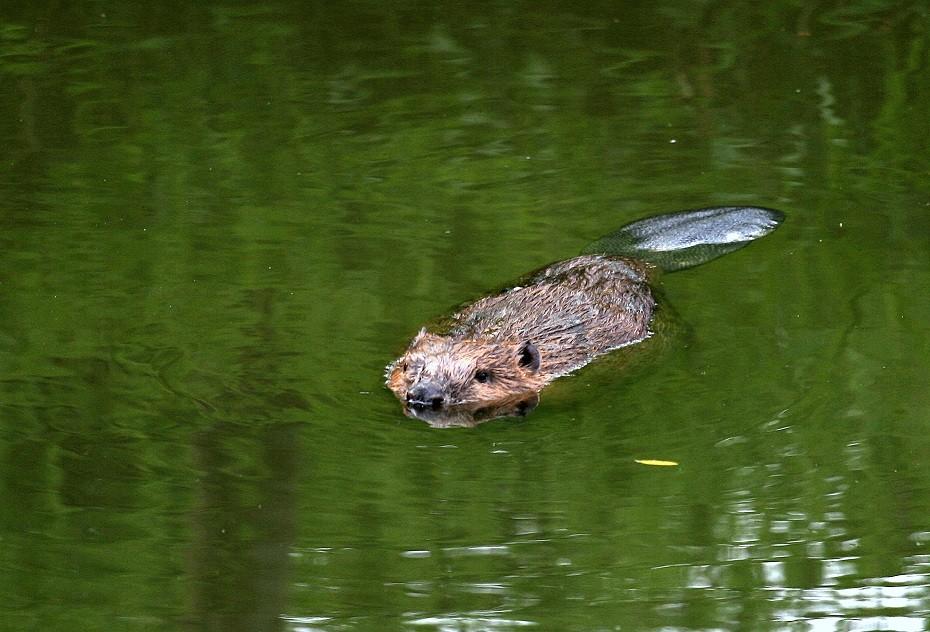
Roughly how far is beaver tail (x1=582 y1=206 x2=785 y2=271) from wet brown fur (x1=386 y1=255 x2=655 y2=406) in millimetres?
150

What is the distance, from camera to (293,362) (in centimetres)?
522

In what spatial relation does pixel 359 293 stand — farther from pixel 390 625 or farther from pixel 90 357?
pixel 390 625

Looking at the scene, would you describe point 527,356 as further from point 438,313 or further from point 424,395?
point 438,313

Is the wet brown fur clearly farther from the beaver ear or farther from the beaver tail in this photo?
the beaver tail

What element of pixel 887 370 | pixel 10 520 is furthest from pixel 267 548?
pixel 887 370

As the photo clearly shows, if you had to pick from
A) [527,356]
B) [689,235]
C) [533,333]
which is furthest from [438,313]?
[689,235]

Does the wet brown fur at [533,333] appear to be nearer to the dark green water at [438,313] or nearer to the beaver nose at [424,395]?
the beaver nose at [424,395]

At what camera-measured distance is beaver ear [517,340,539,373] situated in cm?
516

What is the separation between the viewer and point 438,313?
571cm

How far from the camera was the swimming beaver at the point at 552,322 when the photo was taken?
4.99 meters

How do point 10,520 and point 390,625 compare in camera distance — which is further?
point 10,520

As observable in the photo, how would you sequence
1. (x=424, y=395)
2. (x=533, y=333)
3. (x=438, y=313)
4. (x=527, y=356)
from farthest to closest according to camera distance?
(x=438, y=313)
(x=533, y=333)
(x=527, y=356)
(x=424, y=395)

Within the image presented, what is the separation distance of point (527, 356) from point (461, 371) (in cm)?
28

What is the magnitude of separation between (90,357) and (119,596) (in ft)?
4.71
